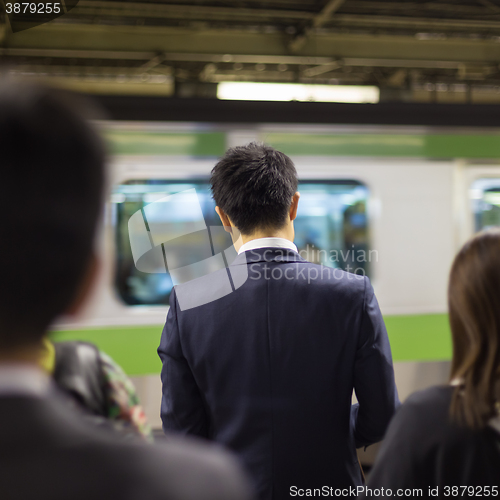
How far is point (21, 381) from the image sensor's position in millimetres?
556

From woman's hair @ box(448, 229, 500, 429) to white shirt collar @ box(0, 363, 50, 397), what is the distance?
0.71 m

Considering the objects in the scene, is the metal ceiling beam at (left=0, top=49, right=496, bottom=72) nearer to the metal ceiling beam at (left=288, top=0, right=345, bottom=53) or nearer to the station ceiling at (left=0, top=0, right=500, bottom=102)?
the station ceiling at (left=0, top=0, right=500, bottom=102)

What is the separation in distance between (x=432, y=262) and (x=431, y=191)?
1.65 ft

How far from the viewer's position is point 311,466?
1475mm

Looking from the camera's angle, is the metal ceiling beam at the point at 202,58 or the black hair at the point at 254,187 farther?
the metal ceiling beam at the point at 202,58

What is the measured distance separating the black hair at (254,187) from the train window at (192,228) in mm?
1784

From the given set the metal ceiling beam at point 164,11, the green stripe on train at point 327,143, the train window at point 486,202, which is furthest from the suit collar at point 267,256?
the metal ceiling beam at point 164,11

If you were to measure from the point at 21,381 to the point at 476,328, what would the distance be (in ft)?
2.58

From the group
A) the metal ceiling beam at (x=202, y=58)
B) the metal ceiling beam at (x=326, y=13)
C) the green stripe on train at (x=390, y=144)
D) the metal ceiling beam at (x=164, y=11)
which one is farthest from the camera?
the metal ceiling beam at (x=202, y=58)

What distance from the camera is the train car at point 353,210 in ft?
11.2

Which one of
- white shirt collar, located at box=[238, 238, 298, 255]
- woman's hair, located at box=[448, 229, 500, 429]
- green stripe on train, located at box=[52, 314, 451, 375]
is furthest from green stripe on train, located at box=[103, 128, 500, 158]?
woman's hair, located at box=[448, 229, 500, 429]

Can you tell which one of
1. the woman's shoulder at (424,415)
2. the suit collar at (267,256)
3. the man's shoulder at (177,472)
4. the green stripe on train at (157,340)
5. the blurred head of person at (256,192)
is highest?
the blurred head of person at (256,192)

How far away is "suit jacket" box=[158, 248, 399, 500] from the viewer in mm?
1474

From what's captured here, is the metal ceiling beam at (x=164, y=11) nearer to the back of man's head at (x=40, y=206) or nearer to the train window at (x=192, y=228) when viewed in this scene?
the train window at (x=192, y=228)
